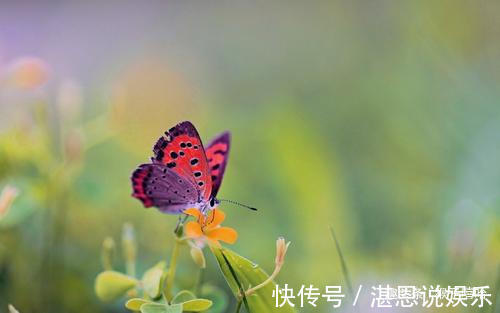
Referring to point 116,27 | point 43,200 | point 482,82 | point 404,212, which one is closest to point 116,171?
point 43,200

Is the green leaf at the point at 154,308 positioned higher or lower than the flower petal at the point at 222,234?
lower

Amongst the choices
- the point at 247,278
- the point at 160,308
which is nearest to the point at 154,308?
the point at 160,308

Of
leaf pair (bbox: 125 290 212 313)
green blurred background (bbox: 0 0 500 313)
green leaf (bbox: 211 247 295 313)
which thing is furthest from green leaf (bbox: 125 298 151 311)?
green blurred background (bbox: 0 0 500 313)

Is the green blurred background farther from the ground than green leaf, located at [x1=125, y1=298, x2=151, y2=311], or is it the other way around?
the green blurred background

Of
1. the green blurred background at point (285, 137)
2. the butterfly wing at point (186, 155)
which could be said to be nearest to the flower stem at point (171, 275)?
the butterfly wing at point (186, 155)

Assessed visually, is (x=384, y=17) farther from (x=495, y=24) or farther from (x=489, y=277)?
(x=489, y=277)

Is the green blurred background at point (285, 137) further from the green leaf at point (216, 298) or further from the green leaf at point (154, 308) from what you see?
the green leaf at point (154, 308)

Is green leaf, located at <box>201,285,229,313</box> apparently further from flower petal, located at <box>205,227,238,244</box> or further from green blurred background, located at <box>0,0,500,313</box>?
green blurred background, located at <box>0,0,500,313</box>
